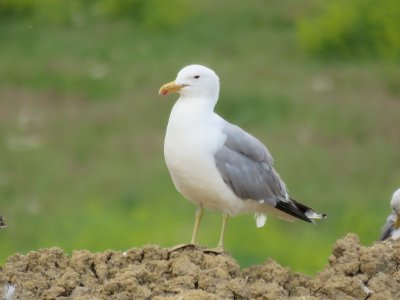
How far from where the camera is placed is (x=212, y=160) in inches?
366

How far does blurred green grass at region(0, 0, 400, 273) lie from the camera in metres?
18.4

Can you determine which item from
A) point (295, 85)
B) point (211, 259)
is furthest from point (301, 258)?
point (211, 259)

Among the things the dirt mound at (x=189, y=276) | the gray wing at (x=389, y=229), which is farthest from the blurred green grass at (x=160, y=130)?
the dirt mound at (x=189, y=276)

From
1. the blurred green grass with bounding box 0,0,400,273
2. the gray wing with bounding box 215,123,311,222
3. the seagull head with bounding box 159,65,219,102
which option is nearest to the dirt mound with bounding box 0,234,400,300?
the gray wing with bounding box 215,123,311,222

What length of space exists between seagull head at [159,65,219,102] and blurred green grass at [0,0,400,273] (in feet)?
21.3

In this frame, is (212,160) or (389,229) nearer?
(212,160)

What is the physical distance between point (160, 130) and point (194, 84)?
12596 millimetres

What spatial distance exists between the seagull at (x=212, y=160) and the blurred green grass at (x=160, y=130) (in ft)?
20.2

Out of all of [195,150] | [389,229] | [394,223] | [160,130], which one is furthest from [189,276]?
[160,130]

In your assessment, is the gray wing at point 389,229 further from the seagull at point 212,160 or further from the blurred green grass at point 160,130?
the blurred green grass at point 160,130

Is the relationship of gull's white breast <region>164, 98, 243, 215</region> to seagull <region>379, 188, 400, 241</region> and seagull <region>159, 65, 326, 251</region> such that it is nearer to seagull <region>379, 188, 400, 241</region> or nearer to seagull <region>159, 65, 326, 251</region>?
seagull <region>159, 65, 326, 251</region>

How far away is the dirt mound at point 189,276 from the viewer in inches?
317

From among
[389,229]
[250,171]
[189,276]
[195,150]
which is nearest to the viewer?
[189,276]

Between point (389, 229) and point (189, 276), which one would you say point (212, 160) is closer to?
point (189, 276)
